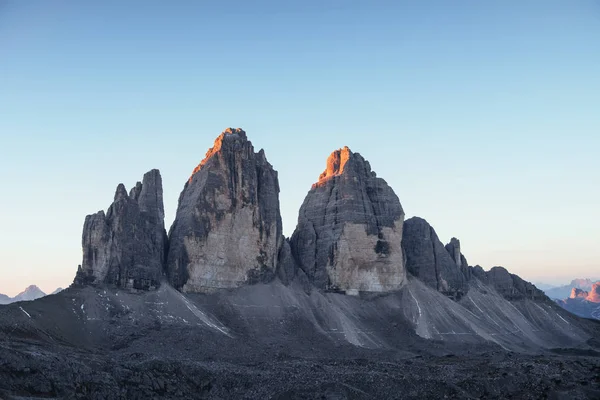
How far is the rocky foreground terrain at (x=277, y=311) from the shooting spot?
219ft

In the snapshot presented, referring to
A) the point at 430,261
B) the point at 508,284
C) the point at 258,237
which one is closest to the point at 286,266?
the point at 258,237

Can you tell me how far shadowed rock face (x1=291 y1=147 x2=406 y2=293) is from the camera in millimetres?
123438

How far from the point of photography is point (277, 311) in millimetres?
107062

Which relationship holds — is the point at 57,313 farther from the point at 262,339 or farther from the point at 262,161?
the point at 262,161

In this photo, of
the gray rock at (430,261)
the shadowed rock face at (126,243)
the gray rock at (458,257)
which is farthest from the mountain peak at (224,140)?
the gray rock at (458,257)

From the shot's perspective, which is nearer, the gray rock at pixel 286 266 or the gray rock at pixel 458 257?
the gray rock at pixel 286 266

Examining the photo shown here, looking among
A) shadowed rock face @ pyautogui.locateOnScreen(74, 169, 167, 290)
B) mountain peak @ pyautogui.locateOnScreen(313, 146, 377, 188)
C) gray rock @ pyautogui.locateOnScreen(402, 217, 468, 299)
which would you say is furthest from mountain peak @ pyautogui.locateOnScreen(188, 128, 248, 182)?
gray rock @ pyautogui.locateOnScreen(402, 217, 468, 299)

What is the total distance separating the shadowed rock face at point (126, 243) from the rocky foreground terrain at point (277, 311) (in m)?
0.21

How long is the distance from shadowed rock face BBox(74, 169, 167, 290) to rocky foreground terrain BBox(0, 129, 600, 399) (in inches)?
8.4

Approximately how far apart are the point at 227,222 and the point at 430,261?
47.5m

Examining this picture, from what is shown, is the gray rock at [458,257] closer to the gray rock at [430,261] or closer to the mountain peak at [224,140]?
the gray rock at [430,261]

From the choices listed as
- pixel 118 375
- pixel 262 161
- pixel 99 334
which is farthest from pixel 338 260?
pixel 118 375

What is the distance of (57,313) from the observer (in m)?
84.7

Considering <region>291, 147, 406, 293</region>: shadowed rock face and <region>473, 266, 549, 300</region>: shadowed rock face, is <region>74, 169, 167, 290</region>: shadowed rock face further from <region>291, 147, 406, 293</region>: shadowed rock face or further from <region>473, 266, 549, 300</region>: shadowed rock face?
<region>473, 266, 549, 300</region>: shadowed rock face
